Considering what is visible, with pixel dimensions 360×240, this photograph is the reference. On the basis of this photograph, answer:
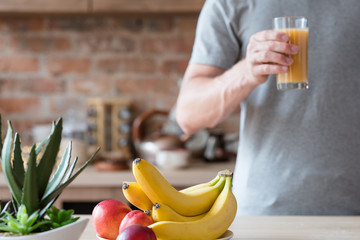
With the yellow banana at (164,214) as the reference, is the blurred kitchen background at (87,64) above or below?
above

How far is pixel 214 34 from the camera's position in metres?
1.49

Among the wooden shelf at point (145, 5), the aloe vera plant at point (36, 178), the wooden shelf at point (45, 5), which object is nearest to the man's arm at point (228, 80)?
the aloe vera plant at point (36, 178)

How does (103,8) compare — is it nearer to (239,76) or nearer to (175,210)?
(239,76)

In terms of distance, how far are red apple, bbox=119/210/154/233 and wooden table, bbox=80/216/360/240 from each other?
209 mm

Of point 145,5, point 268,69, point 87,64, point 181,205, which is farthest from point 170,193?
point 87,64

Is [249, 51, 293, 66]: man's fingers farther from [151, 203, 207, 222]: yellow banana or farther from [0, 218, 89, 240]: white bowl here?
[0, 218, 89, 240]: white bowl

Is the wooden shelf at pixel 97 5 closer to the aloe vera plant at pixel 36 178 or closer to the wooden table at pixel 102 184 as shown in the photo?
the wooden table at pixel 102 184

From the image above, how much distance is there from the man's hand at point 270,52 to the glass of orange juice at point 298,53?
0.06ft

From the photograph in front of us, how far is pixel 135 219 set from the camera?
2.70 feet

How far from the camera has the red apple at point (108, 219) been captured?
86 centimetres

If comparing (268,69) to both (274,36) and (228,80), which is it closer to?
(274,36)

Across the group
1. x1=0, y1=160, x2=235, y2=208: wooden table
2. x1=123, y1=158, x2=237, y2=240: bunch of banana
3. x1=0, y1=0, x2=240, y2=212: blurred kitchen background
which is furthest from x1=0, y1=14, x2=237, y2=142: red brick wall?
x1=123, y1=158, x2=237, y2=240: bunch of banana

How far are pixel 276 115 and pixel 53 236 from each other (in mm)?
839

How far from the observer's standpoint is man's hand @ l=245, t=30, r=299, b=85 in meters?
1.16
